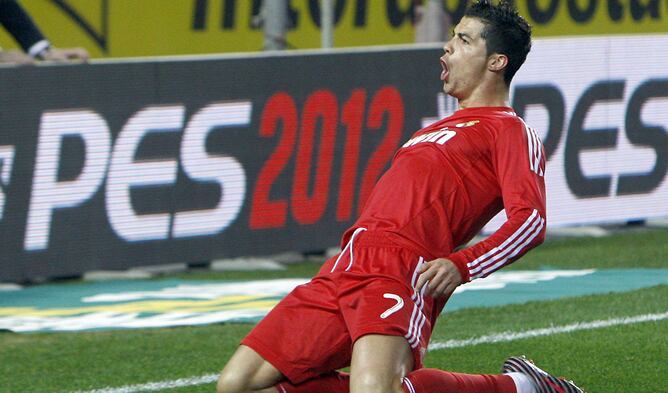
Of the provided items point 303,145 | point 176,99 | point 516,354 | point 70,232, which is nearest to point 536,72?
point 303,145

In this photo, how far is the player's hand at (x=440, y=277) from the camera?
5.03 m

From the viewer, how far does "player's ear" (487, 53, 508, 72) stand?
5.54 meters

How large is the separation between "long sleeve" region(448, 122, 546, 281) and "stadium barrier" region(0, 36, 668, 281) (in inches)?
215

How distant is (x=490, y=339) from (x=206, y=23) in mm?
8852

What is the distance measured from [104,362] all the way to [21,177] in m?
2.83

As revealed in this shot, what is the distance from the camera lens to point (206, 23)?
16359 mm

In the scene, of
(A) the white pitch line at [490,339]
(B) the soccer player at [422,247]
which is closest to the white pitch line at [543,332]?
(A) the white pitch line at [490,339]

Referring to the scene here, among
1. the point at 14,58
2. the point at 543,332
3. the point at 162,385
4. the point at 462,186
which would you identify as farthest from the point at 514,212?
the point at 14,58

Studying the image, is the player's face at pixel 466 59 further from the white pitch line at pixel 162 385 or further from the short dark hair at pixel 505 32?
the white pitch line at pixel 162 385

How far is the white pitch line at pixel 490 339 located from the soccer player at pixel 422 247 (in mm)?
1672

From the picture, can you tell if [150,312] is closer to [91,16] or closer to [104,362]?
[104,362]

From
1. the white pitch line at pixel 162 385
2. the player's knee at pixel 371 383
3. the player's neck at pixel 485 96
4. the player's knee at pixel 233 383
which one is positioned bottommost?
the white pitch line at pixel 162 385

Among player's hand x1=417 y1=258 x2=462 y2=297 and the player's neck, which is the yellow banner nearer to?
the player's neck

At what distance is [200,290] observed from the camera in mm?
10227
